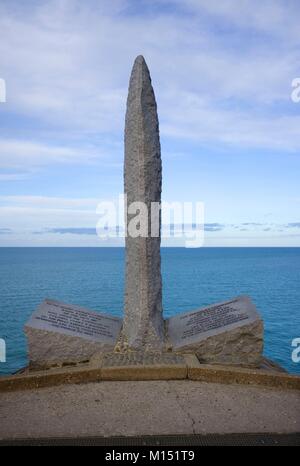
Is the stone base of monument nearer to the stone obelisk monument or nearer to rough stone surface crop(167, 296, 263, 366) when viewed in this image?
rough stone surface crop(167, 296, 263, 366)

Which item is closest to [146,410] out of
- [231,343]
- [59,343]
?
[231,343]

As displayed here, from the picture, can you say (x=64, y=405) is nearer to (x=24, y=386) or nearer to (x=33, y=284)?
(x=24, y=386)

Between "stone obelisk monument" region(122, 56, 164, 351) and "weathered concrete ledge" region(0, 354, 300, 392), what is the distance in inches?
52.9

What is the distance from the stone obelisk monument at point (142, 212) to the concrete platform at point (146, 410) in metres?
1.68

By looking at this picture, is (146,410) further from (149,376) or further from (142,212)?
(142,212)

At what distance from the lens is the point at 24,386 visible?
6.62 metres

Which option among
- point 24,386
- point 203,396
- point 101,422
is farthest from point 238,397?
point 24,386

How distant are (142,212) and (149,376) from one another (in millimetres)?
2881

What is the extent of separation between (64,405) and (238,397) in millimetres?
2238

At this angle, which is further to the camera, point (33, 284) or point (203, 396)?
point (33, 284)

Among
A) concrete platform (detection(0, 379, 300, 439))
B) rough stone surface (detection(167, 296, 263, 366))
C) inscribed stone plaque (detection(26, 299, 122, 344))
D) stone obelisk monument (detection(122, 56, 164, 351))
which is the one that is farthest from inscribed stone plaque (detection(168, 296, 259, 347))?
concrete platform (detection(0, 379, 300, 439))

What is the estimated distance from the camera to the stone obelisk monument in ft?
27.3

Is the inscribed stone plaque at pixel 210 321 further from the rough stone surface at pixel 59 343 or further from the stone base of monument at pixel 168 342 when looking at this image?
the rough stone surface at pixel 59 343

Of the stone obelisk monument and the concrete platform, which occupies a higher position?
the stone obelisk monument
